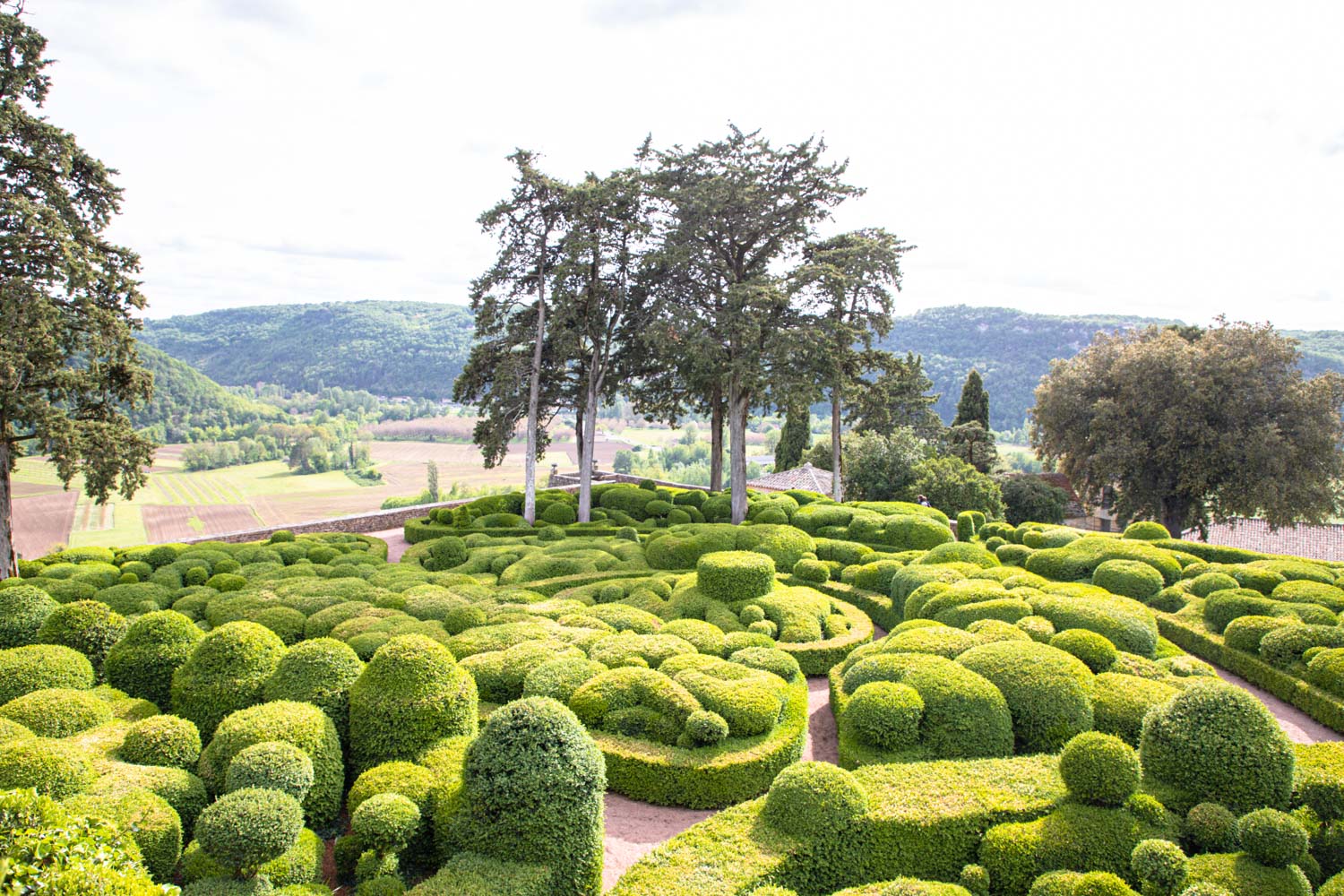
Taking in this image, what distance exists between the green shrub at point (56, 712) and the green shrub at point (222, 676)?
30.7 inches

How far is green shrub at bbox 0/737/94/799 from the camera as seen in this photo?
626 cm

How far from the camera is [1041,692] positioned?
9609 millimetres

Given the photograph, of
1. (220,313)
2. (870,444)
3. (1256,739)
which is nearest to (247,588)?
(1256,739)

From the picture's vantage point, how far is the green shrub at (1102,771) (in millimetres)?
7367

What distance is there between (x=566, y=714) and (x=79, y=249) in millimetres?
16613

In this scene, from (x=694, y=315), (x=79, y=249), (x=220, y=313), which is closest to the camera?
(x=79, y=249)

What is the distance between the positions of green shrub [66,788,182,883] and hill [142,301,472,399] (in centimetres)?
10187

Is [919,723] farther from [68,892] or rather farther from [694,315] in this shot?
[694,315]

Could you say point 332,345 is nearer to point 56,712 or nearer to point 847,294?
point 847,294

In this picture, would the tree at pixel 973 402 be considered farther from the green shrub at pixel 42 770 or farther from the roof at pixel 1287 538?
the green shrub at pixel 42 770

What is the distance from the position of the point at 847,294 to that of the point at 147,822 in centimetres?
2343

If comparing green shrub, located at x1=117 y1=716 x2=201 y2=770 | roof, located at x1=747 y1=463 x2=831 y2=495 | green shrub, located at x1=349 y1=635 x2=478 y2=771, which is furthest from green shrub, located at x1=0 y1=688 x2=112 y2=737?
roof, located at x1=747 y1=463 x2=831 y2=495

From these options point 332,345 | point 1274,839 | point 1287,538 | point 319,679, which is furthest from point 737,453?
point 332,345

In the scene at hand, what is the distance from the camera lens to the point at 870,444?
32.9 meters
